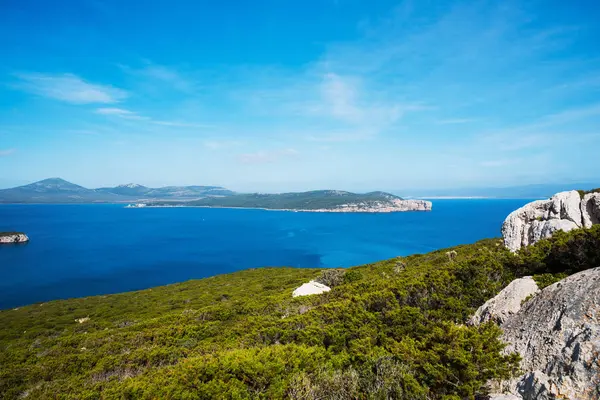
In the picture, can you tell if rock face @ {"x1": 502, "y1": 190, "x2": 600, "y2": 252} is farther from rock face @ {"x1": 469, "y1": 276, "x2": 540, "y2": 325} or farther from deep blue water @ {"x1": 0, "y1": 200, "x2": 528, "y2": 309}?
deep blue water @ {"x1": 0, "y1": 200, "x2": 528, "y2": 309}

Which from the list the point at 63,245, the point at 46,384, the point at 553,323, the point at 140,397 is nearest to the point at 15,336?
the point at 46,384

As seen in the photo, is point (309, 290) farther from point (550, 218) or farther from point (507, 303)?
point (550, 218)

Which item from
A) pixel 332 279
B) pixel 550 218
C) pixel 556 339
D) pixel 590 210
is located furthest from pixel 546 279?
pixel 332 279

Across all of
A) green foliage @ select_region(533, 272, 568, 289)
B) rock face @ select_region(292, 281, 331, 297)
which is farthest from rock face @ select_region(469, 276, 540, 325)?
rock face @ select_region(292, 281, 331, 297)

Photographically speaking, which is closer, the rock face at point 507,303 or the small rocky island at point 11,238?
the rock face at point 507,303

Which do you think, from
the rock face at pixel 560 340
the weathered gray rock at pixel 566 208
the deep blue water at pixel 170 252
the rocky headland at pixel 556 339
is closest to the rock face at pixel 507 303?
the rocky headland at pixel 556 339

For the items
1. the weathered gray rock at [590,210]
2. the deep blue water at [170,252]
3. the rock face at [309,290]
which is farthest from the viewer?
the deep blue water at [170,252]

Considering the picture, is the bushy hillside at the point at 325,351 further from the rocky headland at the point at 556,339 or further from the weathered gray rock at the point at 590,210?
the weathered gray rock at the point at 590,210
